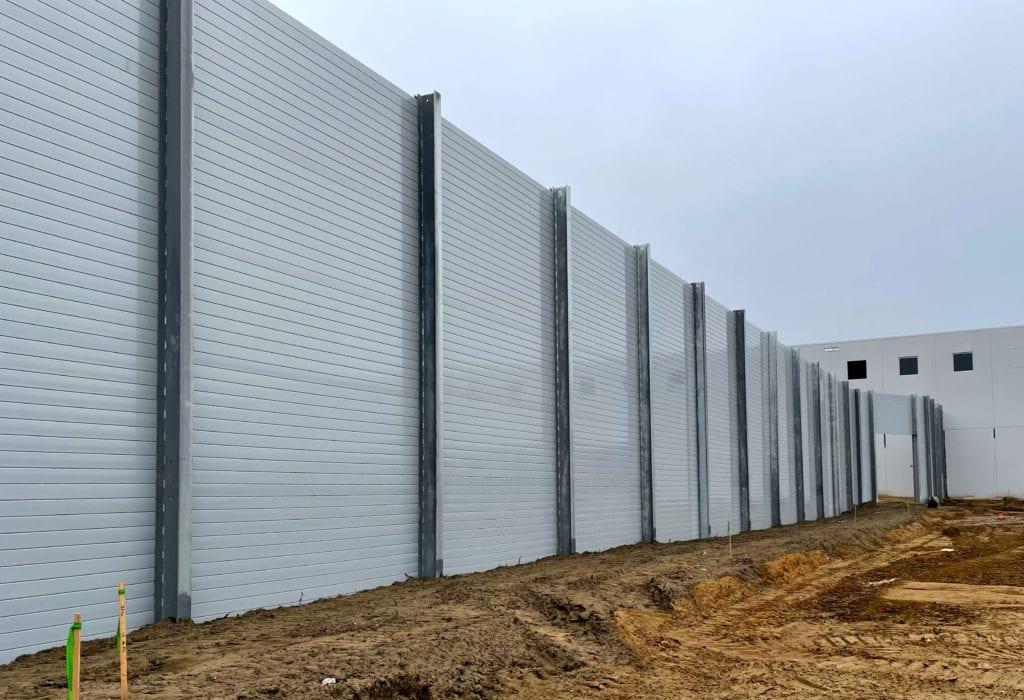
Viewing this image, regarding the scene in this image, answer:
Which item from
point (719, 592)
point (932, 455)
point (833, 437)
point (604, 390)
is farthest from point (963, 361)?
point (719, 592)

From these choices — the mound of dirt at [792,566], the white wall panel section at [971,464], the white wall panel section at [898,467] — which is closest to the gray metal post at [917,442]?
the white wall panel section at [898,467]

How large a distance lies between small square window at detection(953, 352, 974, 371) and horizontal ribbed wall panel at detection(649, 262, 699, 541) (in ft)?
119

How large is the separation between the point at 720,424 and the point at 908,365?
34.4m

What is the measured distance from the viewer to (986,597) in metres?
14.3

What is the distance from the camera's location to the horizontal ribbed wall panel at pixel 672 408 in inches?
923

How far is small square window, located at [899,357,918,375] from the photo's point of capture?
57.2 m

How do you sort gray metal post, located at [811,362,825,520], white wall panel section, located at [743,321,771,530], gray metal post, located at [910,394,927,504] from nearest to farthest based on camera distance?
white wall panel section, located at [743,321,771,530] → gray metal post, located at [811,362,825,520] → gray metal post, located at [910,394,927,504]

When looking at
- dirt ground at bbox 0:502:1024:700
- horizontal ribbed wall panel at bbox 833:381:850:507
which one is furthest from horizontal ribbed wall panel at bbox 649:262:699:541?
horizontal ribbed wall panel at bbox 833:381:850:507

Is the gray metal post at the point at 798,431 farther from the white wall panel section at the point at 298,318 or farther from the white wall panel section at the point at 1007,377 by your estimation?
the white wall panel section at the point at 298,318

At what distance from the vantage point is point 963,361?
55.7 meters

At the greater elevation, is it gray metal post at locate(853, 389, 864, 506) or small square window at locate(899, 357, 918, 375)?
small square window at locate(899, 357, 918, 375)

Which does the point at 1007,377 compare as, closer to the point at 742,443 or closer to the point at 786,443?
the point at 786,443

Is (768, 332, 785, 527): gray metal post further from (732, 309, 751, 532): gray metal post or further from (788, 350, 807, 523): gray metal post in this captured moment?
(732, 309, 751, 532): gray metal post

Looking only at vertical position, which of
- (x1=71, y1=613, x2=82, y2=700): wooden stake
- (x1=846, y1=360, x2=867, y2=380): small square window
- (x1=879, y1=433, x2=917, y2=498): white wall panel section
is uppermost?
(x1=846, y1=360, x2=867, y2=380): small square window
